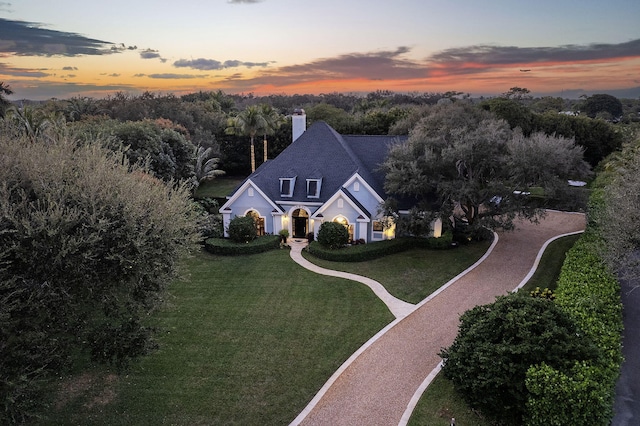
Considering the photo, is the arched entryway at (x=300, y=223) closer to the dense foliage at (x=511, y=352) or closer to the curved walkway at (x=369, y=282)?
the curved walkway at (x=369, y=282)

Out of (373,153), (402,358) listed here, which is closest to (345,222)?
(373,153)

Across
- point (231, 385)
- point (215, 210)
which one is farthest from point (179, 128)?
point (231, 385)

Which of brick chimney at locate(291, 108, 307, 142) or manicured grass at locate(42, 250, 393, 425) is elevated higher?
brick chimney at locate(291, 108, 307, 142)

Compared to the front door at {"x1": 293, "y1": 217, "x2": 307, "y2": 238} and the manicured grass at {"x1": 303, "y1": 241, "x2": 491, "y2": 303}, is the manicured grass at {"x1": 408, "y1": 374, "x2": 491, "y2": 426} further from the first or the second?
the front door at {"x1": 293, "y1": 217, "x2": 307, "y2": 238}

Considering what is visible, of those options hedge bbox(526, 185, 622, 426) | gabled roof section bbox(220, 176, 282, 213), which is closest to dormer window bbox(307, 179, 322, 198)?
gabled roof section bbox(220, 176, 282, 213)

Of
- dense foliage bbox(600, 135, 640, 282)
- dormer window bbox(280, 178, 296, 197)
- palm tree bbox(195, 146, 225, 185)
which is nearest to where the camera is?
dense foliage bbox(600, 135, 640, 282)

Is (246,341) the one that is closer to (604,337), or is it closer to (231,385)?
(231,385)
